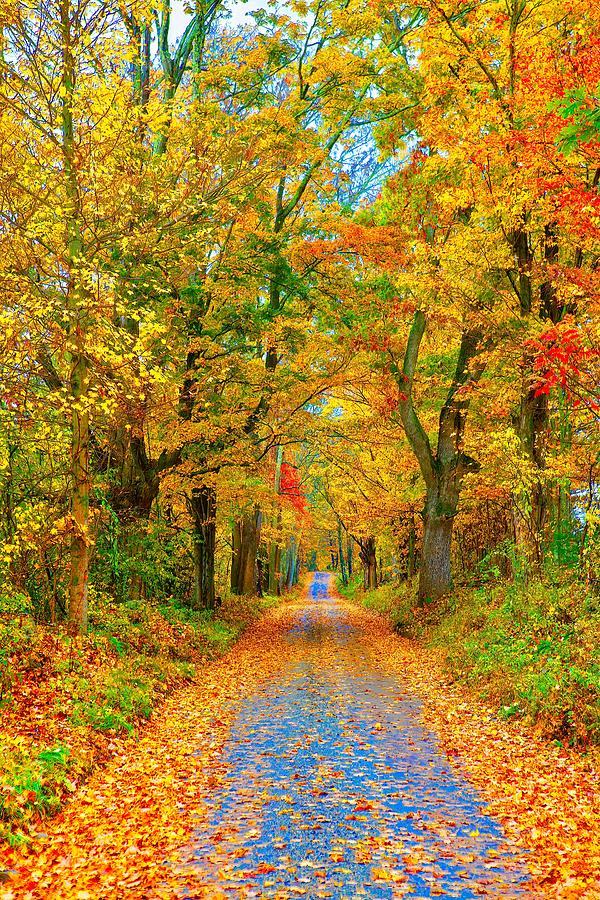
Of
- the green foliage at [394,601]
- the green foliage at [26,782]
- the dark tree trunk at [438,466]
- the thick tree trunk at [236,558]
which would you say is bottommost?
the green foliage at [394,601]

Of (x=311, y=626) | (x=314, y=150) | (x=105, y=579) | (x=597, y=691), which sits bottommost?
(x=311, y=626)

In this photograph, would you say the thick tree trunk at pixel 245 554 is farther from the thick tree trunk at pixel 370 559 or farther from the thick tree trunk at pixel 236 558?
the thick tree trunk at pixel 370 559

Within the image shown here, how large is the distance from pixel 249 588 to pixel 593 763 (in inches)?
822

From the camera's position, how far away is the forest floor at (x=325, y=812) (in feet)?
14.7

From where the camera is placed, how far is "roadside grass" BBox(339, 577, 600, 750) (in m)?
7.64

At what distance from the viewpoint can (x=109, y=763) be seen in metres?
7.02

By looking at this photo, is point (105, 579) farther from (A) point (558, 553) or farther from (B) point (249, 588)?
(B) point (249, 588)

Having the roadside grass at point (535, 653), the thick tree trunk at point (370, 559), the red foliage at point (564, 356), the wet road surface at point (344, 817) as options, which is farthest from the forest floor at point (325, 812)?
the thick tree trunk at point (370, 559)

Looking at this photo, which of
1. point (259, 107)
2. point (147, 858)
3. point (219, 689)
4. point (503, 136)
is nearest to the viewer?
point (147, 858)

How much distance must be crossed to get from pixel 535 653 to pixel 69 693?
6.54 m

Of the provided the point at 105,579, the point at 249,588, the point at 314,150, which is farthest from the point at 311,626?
the point at 314,150

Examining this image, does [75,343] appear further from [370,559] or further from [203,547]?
[370,559]

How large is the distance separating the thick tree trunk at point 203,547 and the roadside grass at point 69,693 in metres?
5.17

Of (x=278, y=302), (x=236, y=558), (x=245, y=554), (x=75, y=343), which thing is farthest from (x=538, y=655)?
(x=236, y=558)
